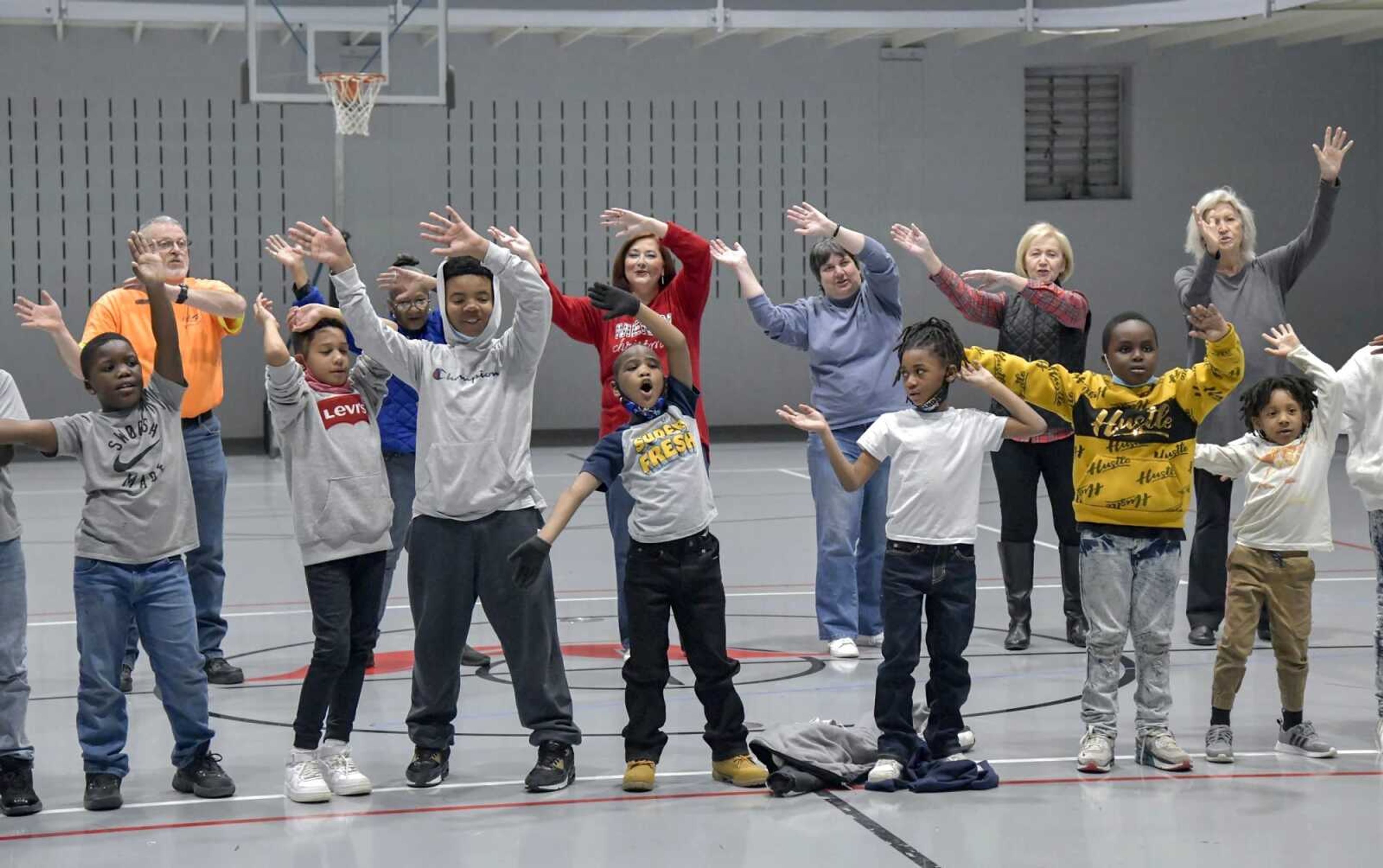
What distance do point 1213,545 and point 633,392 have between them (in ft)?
10.2

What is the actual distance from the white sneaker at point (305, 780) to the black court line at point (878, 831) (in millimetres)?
1430

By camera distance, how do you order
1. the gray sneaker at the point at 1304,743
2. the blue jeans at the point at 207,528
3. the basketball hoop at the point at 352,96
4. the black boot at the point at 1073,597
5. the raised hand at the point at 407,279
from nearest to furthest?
the gray sneaker at the point at 1304,743 < the raised hand at the point at 407,279 < the blue jeans at the point at 207,528 < the black boot at the point at 1073,597 < the basketball hoop at the point at 352,96

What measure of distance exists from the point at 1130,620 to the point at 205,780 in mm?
2805

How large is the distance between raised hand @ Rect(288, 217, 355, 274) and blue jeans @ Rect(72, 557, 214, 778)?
100cm

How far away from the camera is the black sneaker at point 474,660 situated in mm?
6883

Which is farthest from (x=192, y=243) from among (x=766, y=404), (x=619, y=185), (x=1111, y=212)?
(x=1111, y=212)

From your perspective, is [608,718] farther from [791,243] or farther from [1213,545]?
[791,243]

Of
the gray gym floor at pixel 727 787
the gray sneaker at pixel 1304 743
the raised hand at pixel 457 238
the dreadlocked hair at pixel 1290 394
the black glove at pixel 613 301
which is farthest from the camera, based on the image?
the dreadlocked hair at pixel 1290 394

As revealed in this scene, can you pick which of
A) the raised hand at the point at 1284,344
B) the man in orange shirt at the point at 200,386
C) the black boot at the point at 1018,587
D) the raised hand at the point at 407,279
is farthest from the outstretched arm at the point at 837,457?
the man in orange shirt at the point at 200,386

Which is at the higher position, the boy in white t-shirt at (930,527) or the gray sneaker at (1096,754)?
the boy in white t-shirt at (930,527)

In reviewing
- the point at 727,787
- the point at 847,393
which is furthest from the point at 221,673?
the point at 847,393

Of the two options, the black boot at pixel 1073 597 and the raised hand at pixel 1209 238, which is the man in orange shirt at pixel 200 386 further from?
the raised hand at pixel 1209 238

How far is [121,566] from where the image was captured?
492 cm

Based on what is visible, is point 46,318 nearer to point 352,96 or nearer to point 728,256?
point 728,256
